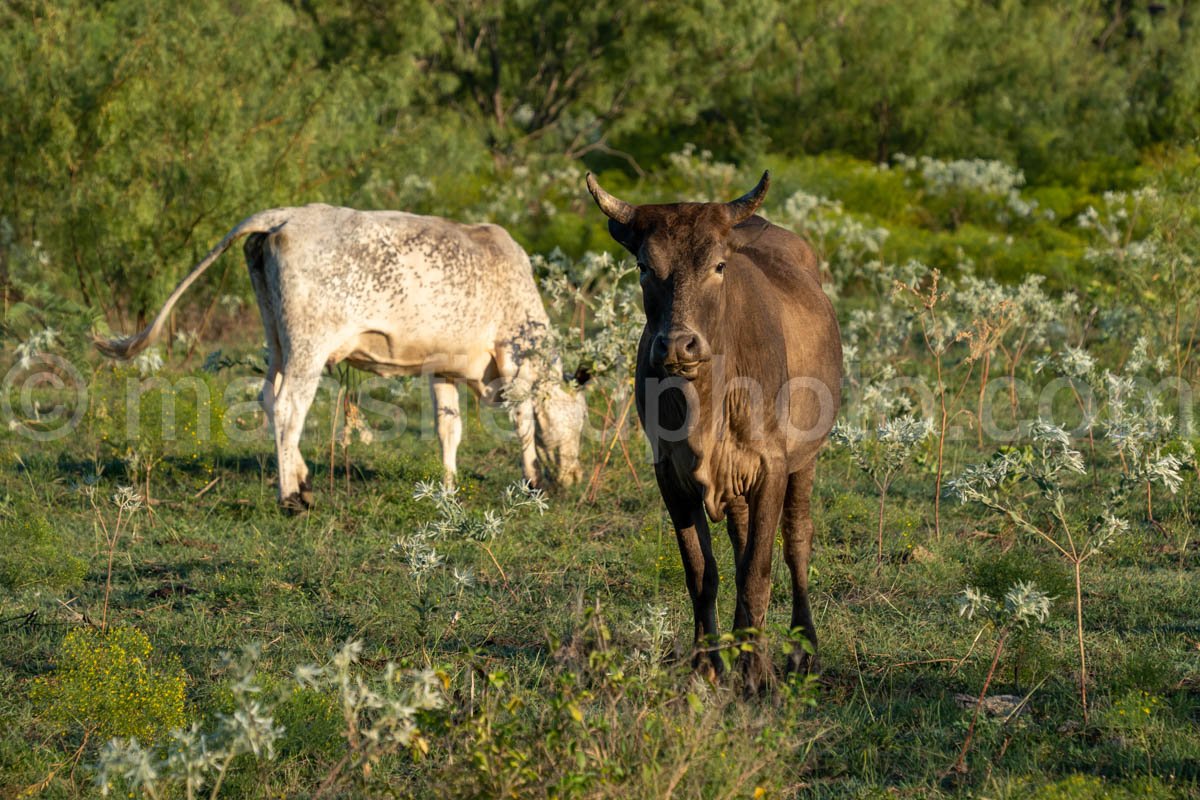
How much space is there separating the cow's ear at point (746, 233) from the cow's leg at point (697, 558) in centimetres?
92

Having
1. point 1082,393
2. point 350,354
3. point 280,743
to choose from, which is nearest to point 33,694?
point 280,743

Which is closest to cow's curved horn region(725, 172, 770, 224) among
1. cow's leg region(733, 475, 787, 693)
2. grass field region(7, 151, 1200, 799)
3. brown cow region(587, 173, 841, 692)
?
brown cow region(587, 173, 841, 692)

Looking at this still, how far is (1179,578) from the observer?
663cm

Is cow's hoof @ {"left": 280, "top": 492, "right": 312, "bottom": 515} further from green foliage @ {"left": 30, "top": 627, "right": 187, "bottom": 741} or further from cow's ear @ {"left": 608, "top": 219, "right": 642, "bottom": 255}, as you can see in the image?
cow's ear @ {"left": 608, "top": 219, "right": 642, "bottom": 255}

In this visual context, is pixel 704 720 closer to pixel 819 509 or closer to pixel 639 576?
pixel 639 576

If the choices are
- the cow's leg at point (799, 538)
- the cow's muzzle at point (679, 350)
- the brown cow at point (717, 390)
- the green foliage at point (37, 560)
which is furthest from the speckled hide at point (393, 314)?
the cow's muzzle at point (679, 350)

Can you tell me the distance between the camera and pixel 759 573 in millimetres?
5129

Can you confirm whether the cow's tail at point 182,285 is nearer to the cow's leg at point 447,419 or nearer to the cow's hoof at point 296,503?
the cow's hoof at point 296,503

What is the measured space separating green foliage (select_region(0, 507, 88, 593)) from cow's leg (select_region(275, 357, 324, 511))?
4.34 ft

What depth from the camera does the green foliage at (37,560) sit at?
261 inches

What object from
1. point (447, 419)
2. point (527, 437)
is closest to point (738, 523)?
point (527, 437)

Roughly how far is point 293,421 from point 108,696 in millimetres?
3776

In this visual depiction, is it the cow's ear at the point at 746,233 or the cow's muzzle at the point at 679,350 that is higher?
the cow's ear at the point at 746,233

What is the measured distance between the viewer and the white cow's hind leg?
8250 millimetres
